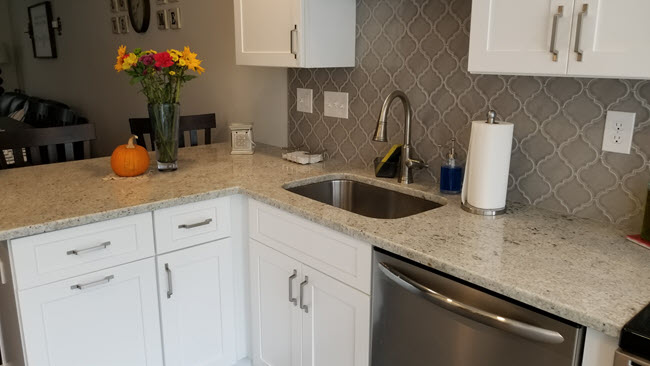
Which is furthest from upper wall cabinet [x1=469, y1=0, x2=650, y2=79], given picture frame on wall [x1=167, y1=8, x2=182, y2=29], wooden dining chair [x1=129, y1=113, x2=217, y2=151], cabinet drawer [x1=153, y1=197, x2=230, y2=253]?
picture frame on wall [x1=167, y1=8, x2=182, y2=29]

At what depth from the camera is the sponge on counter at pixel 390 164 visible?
2.07 m

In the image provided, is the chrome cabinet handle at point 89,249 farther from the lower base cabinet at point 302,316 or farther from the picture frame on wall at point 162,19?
the picture frame on wall at point 162,19

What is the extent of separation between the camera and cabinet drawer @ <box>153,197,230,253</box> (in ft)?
5.89

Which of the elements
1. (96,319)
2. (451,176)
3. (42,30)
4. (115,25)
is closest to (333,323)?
(451,176)

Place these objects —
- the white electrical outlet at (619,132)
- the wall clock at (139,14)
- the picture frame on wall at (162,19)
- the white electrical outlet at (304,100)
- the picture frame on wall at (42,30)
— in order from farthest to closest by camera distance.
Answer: the picture frame on wall at (42,30) < the wall clock at (139,14) < the picture frame on wall at (162,19) < the white electrical outlet at (304,100) < the white electrical outlet at (619,132)

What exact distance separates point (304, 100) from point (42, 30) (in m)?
4.65

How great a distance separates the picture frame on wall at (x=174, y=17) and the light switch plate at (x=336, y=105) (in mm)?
1433

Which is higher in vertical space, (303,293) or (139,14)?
(139,14)

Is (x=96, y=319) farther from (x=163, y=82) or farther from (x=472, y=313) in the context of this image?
(x=472, y=313)

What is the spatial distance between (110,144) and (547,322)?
426 centimetres

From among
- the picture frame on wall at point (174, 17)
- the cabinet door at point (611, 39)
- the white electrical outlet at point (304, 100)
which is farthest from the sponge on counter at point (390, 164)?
the picture frame on wall at point (174, 17)

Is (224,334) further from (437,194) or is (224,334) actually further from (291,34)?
(291,34)

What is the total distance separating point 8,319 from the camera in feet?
5.43

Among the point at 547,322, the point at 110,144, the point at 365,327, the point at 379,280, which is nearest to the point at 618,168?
the point at 547,322
